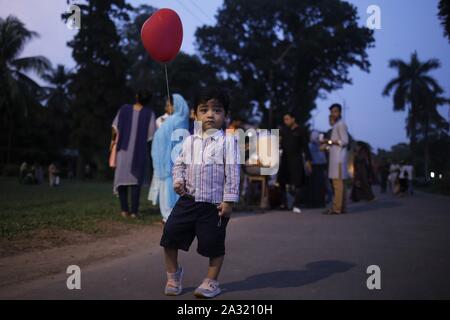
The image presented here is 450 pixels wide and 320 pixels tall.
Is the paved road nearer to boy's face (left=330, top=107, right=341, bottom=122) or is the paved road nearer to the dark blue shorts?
the dark blue shorts

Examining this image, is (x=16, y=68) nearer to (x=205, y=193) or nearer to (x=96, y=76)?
(x=96, y=76)

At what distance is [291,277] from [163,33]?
276cm

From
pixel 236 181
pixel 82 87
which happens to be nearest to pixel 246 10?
pixel 82 87

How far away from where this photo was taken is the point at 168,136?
24.3 ft

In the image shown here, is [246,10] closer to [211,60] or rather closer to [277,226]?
[211,60]

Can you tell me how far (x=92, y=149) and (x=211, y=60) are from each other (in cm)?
1270

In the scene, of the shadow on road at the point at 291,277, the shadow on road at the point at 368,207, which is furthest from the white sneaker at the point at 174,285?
the shadow on road at the point at 368,207

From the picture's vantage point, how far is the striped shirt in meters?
3.56

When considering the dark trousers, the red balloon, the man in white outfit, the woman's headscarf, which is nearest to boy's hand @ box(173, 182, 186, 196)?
the red balloon

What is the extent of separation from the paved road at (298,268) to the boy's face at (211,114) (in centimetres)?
128

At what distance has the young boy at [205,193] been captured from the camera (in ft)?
11.5

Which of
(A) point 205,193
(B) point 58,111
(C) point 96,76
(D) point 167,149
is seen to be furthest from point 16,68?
(A) point 205,193

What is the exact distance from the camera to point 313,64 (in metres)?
39.9

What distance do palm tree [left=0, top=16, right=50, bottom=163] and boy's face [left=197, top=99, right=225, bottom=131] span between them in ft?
117
